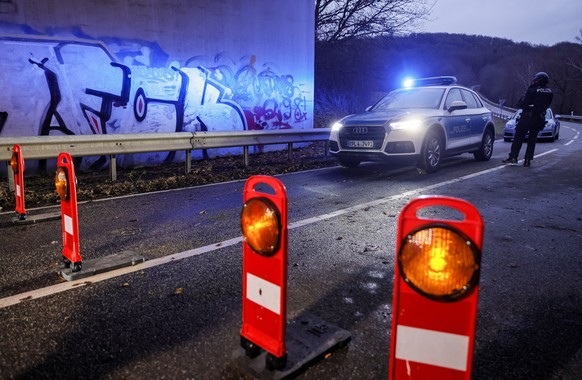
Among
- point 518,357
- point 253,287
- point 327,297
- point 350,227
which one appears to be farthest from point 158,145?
point 518,357

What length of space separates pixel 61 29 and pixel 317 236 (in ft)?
26.0

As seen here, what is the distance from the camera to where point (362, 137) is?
8.83 metres

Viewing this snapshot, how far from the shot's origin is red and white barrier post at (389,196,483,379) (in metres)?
1.54

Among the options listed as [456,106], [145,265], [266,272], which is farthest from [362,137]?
[266,272]

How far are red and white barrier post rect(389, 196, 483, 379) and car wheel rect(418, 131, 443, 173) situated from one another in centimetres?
749

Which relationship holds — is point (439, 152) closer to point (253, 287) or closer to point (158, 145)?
point (158, 145)

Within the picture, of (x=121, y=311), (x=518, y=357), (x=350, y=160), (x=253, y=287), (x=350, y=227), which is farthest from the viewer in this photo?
(x=350, y=160)

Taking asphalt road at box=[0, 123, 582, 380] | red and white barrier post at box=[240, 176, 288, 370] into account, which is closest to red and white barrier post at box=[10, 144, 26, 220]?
asphalt road at box=[0, 123, 582, 380]

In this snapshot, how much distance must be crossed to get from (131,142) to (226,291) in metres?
6.18

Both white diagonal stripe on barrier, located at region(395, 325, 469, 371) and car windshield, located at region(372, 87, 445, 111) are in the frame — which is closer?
white diagonal stripe on barrier, located at region(395, 325, 469, 371)

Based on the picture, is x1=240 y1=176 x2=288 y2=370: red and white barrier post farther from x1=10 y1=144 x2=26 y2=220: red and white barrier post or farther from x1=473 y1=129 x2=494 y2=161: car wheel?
x1=473 y1=129 x2=494 y2=161: car wheel

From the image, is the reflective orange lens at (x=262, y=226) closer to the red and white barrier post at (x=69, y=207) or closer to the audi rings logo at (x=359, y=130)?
the red and white barrier post at (x=69, y=207)

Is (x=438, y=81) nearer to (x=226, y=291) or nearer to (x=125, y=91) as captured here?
(x=125, y=91)

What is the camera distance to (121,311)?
300 cm
